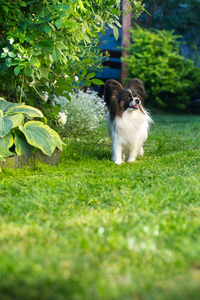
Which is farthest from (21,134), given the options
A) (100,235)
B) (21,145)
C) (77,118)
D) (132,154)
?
(77,118)

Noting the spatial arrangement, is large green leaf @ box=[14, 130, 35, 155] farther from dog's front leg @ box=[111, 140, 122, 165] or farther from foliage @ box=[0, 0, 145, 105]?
dog's front leg @ box=[111, 140, 122, 165]

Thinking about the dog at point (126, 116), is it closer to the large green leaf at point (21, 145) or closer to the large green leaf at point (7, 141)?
the large green leaf at point (21, 145)

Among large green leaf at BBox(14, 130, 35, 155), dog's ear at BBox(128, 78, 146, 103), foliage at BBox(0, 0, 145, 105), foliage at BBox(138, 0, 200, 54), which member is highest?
foliage at BBox(138, 0, 200, 54)

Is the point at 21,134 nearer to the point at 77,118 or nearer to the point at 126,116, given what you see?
the point at 126,116

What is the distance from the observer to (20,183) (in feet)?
8.94

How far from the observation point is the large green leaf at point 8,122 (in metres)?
2.98

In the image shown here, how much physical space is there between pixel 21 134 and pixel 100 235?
188 centimetres

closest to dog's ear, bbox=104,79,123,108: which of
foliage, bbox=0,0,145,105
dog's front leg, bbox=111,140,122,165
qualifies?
foliage, bbox=0,0,145,105

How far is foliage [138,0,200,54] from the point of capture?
12.1 metres

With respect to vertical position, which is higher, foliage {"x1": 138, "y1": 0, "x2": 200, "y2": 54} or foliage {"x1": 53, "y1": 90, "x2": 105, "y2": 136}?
foliage {"x1": 138, "y1": 0, "x2": 200, "y2": 54}

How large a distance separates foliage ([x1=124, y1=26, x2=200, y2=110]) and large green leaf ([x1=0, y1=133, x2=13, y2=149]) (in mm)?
7688

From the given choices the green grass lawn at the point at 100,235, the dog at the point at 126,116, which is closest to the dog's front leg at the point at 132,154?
the dog at the point at 126,116

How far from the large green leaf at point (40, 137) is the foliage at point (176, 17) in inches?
397

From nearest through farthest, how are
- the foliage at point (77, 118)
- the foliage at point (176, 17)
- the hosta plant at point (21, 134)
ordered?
the hosta plant at point (21, 134) < the foliage at point (77, 118) < the foliage at point (176, 17)
